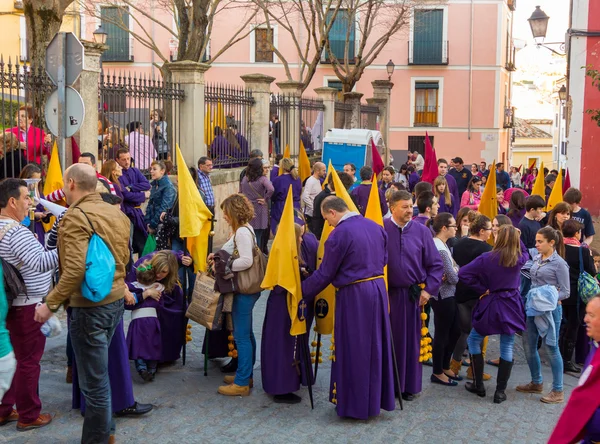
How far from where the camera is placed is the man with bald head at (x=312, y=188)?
13.9m

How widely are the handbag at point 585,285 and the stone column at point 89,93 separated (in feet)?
22.3

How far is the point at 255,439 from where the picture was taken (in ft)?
20.0

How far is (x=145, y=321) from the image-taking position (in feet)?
23.5

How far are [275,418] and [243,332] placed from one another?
2.55 ft

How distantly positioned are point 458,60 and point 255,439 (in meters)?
37.9

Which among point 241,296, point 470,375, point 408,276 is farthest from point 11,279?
point 470,375

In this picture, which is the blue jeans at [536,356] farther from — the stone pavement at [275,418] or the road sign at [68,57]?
the road sign at [68,57]

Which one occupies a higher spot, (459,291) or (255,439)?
(459,291)

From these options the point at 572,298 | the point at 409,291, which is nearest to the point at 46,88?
the point at 409,291

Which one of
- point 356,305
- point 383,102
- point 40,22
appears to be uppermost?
point 40,22

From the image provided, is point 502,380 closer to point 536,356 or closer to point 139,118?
point 536,356

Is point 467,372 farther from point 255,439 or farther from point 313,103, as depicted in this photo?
point 313,103

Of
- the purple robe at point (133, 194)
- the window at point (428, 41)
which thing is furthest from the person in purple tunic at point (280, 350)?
the window at point (428, 41)

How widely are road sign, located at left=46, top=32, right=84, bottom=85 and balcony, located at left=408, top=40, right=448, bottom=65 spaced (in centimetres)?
3474
